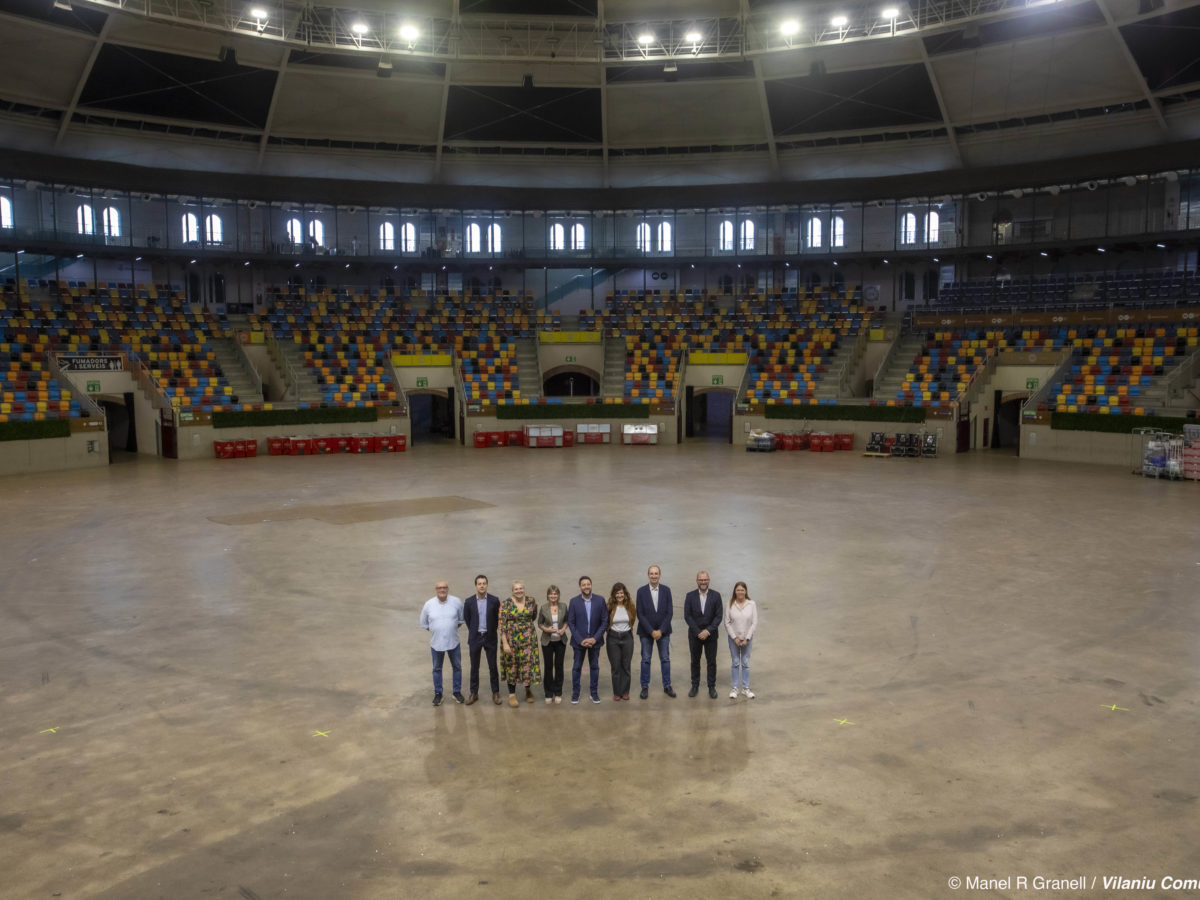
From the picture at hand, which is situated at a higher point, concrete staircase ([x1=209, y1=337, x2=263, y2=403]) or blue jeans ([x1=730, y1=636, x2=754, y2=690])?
concrete staircase ([x1=209, y1=337, x2=263, y2=403])

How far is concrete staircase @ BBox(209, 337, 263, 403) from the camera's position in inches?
1549

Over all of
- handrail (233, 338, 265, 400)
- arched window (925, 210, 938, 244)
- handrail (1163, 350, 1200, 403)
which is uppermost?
arched window (925, 210, 938, 244)

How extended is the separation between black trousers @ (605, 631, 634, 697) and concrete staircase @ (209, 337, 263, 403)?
31096 mm

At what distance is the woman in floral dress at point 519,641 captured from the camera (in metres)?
10.8

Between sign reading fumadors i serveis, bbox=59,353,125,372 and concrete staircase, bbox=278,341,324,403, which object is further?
concrete staircase, bbox=278,341,324,403

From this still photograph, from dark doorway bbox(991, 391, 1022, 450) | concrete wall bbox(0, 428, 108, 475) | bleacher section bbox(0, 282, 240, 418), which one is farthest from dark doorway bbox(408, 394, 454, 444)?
dark doorway bbox(991, 391, 1022, 450)

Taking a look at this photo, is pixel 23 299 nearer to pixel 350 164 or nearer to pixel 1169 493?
pixel 350 164

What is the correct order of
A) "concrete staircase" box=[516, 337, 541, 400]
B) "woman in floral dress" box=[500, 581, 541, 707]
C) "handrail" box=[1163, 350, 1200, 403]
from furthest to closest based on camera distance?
"concrete staircase" box=[516, 337, 541, 400] → "handrail" box=[1163, 350, 1200, 403] → "woman in floral dress" box=[500, 581, 541, 707]

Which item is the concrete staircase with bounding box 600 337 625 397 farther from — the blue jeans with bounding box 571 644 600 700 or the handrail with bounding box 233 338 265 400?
the blue jeans with bounding box 571 644 600 700

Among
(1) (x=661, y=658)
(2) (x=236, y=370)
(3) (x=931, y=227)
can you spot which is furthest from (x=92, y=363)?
(3) (x=931, y=227)

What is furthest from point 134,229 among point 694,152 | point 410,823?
point 410,823

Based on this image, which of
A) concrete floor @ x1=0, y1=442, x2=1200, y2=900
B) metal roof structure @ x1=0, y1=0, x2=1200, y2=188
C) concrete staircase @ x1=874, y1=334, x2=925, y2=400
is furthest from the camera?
concrete staircase @ x1=874, y1=334, x2=925, y2=400

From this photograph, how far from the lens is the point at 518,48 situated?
40.5m

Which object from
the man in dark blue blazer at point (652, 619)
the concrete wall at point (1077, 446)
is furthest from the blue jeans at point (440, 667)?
the concrete wall at point (1077, 446)
